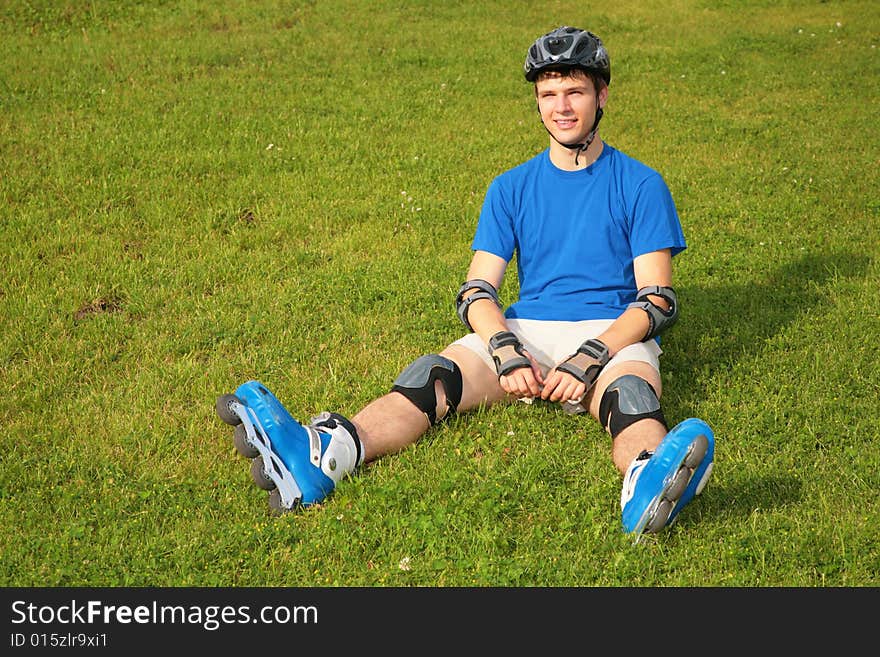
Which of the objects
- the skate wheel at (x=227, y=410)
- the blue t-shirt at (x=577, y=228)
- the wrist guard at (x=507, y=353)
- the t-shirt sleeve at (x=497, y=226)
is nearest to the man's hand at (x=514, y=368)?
the wrist guard at (x=507, y=353)

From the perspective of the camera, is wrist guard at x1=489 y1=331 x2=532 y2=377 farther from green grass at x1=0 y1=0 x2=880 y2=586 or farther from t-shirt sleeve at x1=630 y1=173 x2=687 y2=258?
t-shirt sleeve at x1=630 y1=173 x2=687 y2=258

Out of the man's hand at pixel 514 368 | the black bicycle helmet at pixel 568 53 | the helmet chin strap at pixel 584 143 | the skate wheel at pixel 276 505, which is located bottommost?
the skate wheel at pixel 276 505

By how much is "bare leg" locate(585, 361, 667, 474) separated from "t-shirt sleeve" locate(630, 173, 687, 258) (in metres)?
0.68

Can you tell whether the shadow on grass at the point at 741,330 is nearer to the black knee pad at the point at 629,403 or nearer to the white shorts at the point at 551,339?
the black knee pad at the point at 629,403

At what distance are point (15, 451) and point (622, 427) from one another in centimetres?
329

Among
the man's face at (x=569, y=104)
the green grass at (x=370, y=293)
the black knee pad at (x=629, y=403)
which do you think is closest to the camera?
the green grass at (x=370, y=293)

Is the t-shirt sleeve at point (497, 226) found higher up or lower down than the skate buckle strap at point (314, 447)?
higher up

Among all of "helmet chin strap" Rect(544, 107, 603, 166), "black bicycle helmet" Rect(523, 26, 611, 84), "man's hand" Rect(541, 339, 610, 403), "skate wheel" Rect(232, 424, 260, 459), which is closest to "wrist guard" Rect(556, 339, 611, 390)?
"man's hand" Rect(541, 339, 610, 403)

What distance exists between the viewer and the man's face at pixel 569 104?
19.0ft

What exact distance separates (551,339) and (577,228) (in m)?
0.65

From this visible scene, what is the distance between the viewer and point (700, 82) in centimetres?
1476

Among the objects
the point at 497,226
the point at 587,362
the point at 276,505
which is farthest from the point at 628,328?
the point at 276,505

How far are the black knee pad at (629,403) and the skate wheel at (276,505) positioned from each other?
1.68 metres

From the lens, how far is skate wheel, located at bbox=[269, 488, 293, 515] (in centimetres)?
512
